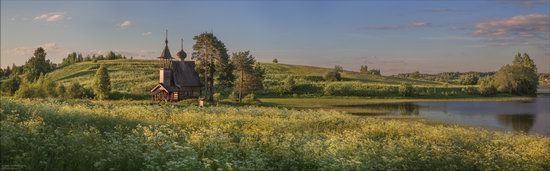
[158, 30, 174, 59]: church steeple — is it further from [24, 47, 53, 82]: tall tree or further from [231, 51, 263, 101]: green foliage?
[24, 47, 53, 82]: tall tree

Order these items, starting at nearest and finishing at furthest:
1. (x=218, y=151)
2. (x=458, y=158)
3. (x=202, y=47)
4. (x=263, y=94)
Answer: (x=218, y=151) → (x=458, y=158) → (x=202, y=47) → (x=263, y=94)

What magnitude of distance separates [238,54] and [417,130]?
51.5 meters

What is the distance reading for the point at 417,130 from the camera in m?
28.4

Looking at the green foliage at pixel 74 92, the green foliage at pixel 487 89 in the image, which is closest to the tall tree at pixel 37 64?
the green foliage at pixel 74 92

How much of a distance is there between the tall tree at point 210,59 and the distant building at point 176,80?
140 inches

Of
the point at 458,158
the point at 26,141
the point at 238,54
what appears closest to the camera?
the point at 26,141

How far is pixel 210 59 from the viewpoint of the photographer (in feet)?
236

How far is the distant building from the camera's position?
72875 mm

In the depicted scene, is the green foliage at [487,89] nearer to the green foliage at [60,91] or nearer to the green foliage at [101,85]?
the green foliage at [101,85]

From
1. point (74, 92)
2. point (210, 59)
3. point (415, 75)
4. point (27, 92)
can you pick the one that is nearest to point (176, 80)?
point (210, 59)

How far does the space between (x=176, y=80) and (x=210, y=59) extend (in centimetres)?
708

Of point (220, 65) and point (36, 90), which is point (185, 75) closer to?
point (220, 65)

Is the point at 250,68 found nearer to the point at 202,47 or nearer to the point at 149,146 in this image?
the point at 202,47

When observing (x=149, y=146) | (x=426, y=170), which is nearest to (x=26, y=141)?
(x=149, y=146)
